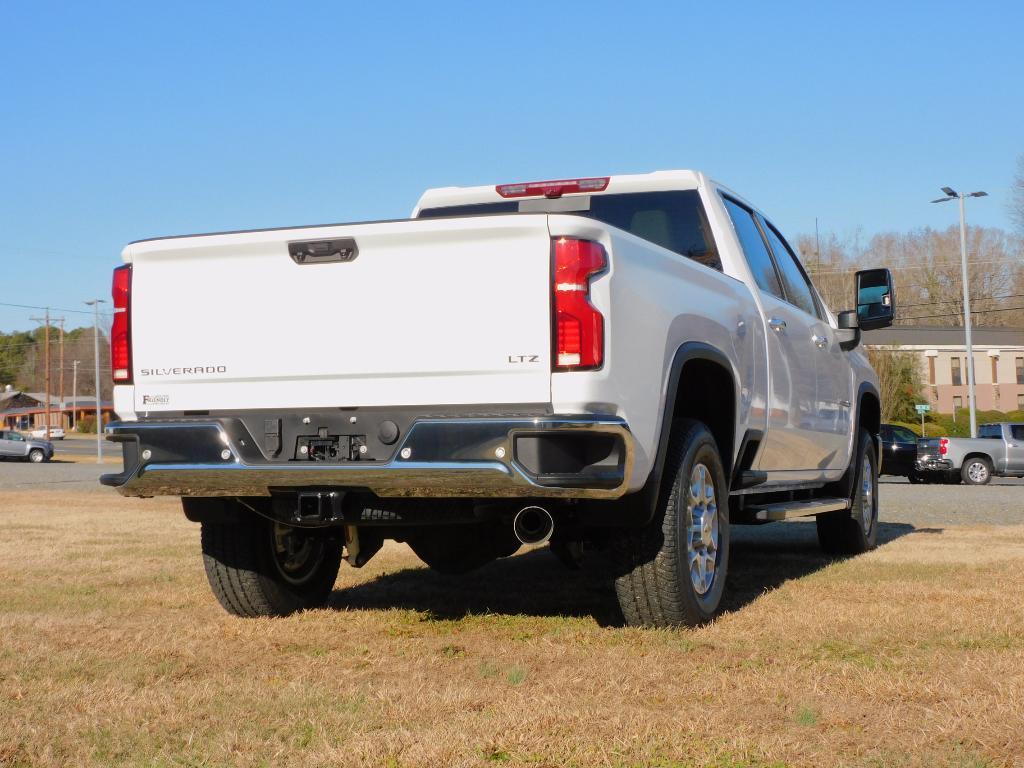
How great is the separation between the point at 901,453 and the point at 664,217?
74.0ft

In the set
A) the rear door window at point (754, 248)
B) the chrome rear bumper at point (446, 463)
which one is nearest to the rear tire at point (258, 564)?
the chrome rear bumper at point (446, 463)

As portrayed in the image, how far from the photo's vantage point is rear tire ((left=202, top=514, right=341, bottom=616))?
235 inches

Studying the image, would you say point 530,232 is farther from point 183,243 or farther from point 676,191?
point 676,191

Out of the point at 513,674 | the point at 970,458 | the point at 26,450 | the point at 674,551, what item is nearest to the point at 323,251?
the point at 513,674

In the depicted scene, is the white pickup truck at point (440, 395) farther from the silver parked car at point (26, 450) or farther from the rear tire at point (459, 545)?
the silver parked car at point (26, 450)

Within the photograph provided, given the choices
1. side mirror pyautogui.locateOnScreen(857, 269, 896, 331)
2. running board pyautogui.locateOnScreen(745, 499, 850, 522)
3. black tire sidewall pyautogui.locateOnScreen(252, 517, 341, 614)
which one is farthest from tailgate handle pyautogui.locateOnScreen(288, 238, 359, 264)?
side mirror pyautogui.locateOnScreen(857, 269, 896, 331)

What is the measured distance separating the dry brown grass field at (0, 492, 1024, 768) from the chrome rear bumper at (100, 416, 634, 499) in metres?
0.68

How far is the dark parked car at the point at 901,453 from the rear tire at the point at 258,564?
23343 mm

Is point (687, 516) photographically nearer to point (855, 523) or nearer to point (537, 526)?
point (537, 526)

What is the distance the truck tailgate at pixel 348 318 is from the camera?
15.5 feet

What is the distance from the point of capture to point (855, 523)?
897 centimetres

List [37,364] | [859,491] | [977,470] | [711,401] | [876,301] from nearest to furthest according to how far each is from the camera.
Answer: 1. [711,401]
2. [876,301]
3. [859,491]
4. [977,470]
5. [37,364]

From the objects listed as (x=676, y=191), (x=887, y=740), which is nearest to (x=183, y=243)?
(x=676, y=191)

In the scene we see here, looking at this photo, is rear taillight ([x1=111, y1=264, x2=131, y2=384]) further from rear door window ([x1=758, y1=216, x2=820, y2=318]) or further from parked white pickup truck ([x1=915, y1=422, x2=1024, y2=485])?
parked white pickup truck ([x1=915, y1=422, x2=1024, y2=485])
